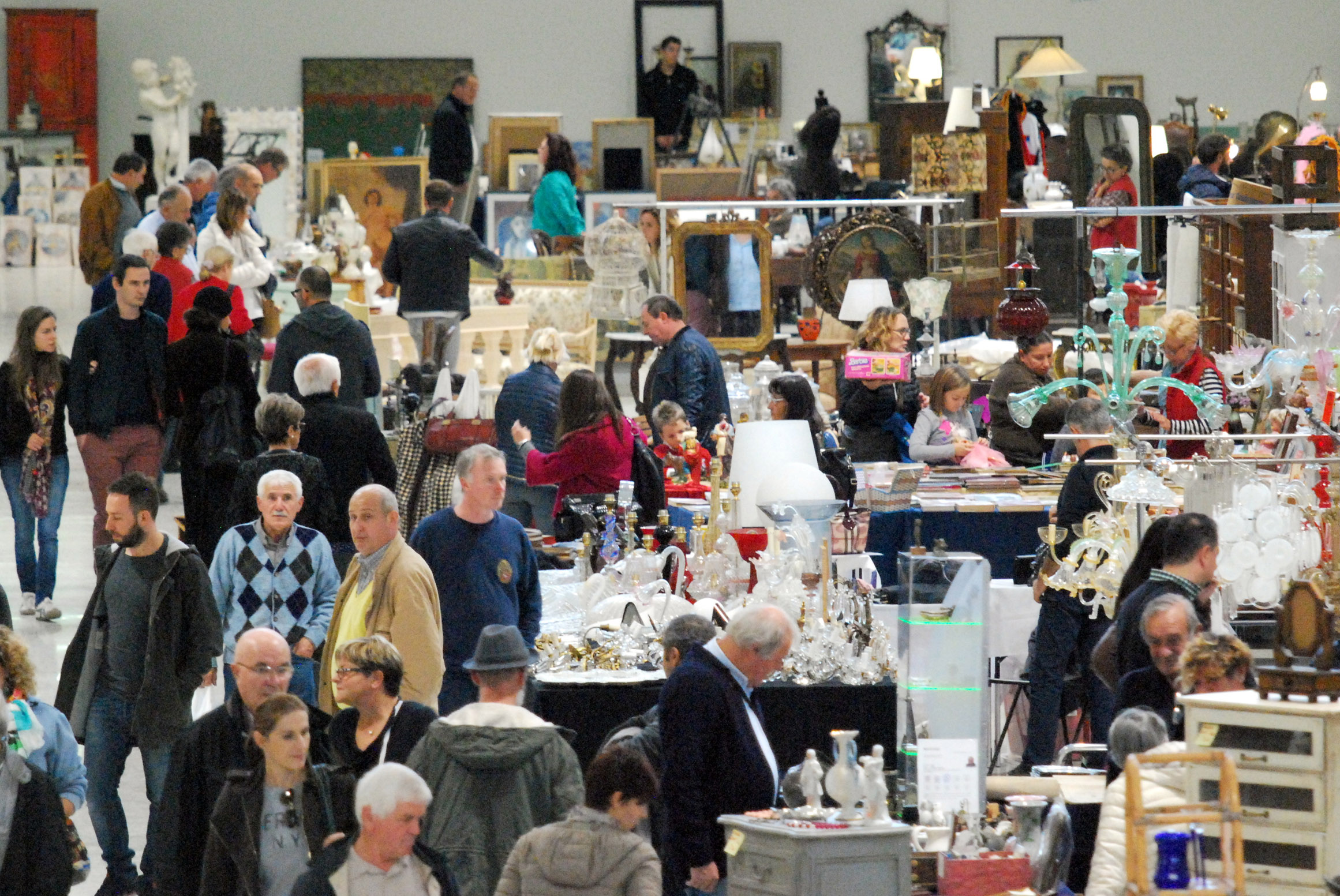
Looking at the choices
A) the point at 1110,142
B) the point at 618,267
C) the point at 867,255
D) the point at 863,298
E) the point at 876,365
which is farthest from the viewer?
the point at 618,267

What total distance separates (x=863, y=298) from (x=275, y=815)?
6495 millimetres

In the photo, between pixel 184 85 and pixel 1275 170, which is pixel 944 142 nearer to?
pixel 1275 170

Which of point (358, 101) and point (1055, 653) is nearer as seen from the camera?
point (1055, 653)

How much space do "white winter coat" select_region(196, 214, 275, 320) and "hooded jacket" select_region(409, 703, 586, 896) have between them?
217 inches

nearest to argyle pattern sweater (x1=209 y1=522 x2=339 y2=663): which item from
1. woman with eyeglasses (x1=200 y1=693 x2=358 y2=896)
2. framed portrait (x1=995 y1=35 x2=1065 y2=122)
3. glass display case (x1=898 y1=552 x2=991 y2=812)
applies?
woman with eyeglasses (x1=200 y1=693 x2=358 y2=896)

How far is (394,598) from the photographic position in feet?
17.7

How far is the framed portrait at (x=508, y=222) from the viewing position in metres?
15.8

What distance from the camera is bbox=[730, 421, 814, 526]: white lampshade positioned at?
6.92m

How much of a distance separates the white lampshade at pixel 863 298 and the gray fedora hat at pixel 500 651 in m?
5.96

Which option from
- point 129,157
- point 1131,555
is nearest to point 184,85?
point 129,157

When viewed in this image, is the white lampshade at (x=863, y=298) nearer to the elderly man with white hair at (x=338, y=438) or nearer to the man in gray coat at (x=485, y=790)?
the elderly man with white hair at (x=338, y=438)

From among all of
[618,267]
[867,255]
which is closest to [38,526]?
[618,267]

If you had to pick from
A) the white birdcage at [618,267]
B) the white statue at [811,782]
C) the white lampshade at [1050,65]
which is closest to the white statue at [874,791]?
the white statue at [811,782]

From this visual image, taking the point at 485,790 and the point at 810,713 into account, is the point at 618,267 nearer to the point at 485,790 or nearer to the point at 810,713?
the point at 810,713
